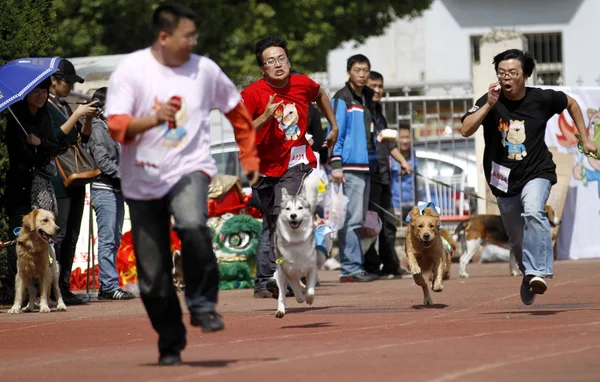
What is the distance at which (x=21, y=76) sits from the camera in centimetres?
1188

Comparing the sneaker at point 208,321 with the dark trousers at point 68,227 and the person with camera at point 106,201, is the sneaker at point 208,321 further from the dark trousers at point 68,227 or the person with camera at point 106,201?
the person with camera at point 106,201

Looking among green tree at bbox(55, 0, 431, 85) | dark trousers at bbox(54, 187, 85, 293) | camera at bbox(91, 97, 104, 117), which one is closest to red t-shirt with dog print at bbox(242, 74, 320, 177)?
camera at bbox(91, 97, 104, 117)

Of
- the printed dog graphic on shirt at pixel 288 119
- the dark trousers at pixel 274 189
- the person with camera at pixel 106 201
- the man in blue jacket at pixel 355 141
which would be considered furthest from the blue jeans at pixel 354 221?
the printed dog graphic on shirt at pixel 288 119

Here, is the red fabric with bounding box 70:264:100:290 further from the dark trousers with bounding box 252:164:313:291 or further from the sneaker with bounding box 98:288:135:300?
the dark trousers with bounding box 252:164:313:291

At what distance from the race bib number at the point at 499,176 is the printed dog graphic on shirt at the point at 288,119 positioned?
5.98 feet

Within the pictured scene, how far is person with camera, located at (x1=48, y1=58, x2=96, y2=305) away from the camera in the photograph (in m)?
12.3

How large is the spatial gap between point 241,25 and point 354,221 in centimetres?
1766

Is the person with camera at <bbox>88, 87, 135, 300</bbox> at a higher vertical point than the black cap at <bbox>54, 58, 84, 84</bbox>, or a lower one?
lower

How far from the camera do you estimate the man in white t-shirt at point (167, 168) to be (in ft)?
24.1

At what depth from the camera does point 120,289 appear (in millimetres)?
14070

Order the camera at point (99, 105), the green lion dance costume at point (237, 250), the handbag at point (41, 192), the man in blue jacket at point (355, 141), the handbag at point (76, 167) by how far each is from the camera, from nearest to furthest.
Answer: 1. the handbag at point (41, 192)
2. the camera at point (99, 105)
3. the handbag at point (76, 167)
4. the green lion dance costume at point (237, 250)
5. the man in blue jacket at point (355, 141)

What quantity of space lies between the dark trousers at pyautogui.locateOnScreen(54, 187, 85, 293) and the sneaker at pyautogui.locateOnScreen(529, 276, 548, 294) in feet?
16.0

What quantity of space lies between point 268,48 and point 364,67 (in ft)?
13.3

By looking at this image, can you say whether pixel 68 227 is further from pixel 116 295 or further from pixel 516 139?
pixel 516 139
